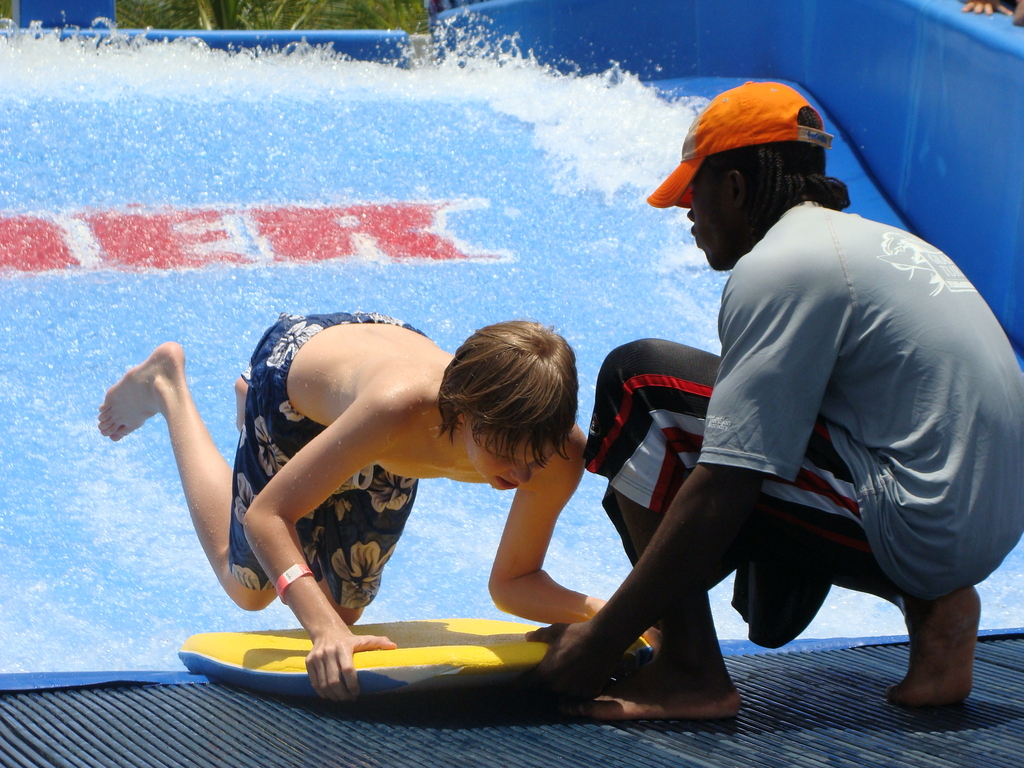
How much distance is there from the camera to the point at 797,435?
6.05 feet

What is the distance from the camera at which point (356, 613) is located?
2.97m

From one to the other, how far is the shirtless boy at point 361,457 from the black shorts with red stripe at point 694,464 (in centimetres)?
10

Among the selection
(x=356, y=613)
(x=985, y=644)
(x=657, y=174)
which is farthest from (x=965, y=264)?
(x=356, y=613)

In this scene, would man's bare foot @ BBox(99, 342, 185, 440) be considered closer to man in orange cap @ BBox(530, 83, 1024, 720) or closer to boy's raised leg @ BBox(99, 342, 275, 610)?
boy's raised leg @ BBox(99, 342, 275, 610)

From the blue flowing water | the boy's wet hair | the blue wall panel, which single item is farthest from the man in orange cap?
the blue wall panel

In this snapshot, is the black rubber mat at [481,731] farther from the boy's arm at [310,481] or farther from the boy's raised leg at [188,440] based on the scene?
the boy's raised leg at [188,440]

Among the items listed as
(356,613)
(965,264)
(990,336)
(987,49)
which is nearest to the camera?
(990,336)

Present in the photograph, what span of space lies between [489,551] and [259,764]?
6.41ft

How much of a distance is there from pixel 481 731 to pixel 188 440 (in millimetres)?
1544

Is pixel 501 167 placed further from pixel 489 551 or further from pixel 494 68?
pixel 489 551

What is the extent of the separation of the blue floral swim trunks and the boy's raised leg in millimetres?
186

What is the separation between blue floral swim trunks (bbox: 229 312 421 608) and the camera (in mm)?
2619

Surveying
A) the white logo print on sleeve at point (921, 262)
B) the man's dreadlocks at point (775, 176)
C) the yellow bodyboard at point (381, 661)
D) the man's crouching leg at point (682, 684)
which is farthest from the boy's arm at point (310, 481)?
the white logo print on sleeve at point (921, 262)

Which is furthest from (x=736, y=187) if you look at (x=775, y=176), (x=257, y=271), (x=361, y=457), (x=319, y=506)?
(x=257, y=271)
